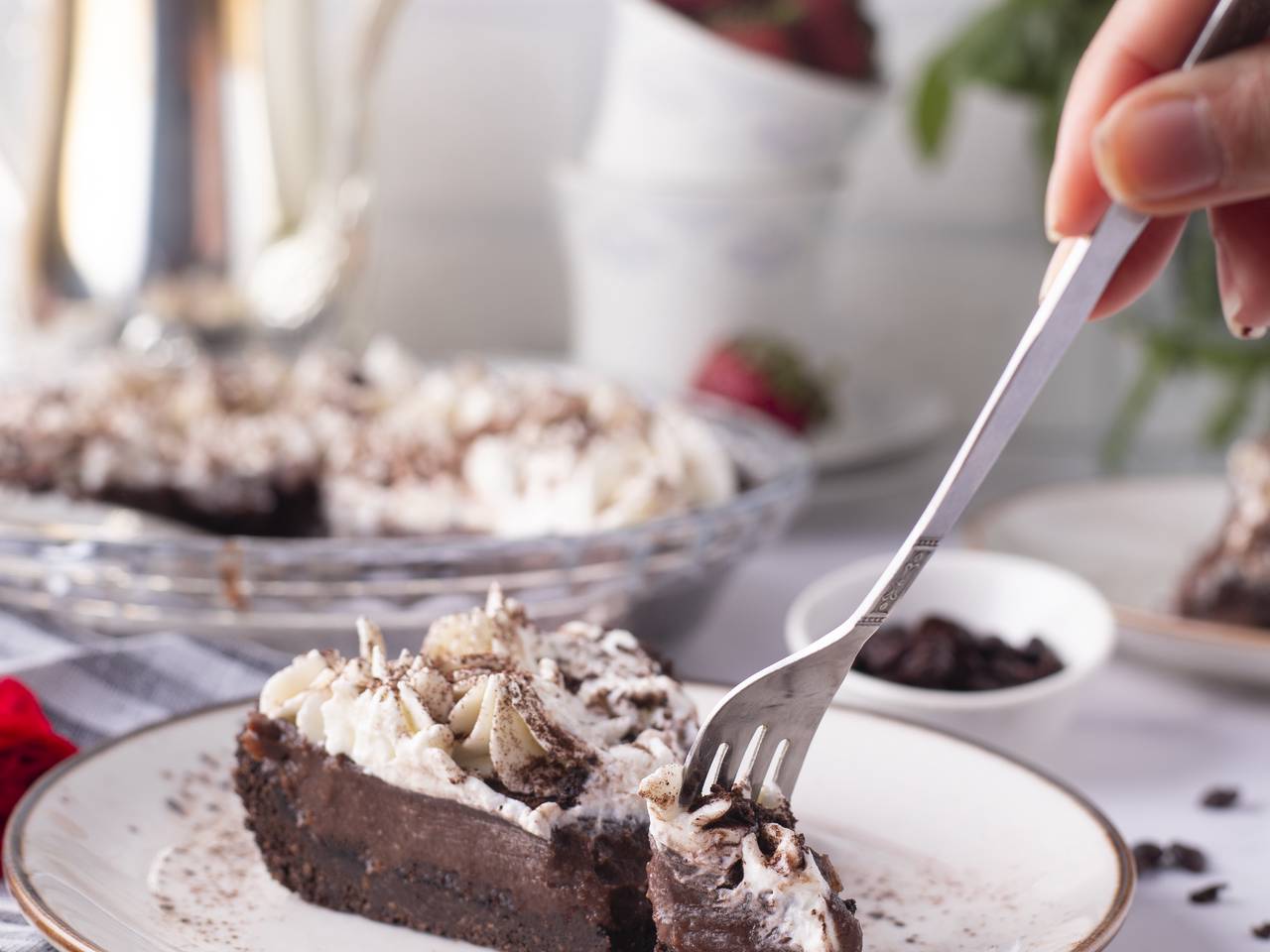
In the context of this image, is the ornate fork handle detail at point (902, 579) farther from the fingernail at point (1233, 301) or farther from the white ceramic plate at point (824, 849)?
the fingernail at point (1233, 301)

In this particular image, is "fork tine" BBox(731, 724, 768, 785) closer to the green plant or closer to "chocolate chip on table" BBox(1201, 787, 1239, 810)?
"chocolate chip on table" BBox(1201, 787, 1239, 810)

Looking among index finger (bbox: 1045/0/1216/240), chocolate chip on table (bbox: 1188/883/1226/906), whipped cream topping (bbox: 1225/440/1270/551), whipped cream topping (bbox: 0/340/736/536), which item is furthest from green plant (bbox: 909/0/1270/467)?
chocolate chip on table (bbox: 1188/883/1226/906)

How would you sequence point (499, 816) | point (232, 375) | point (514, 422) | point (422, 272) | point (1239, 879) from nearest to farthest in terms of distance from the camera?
point (499, 816), point (1239, 879), point (514, 422), point (232, 375), point (422, 272)

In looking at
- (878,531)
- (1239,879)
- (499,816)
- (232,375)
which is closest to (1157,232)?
(1239,879)

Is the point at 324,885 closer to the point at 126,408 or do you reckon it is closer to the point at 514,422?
the point at 514,422

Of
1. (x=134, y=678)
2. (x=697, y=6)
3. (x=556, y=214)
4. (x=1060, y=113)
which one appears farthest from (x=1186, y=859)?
(x=556, y=214)
